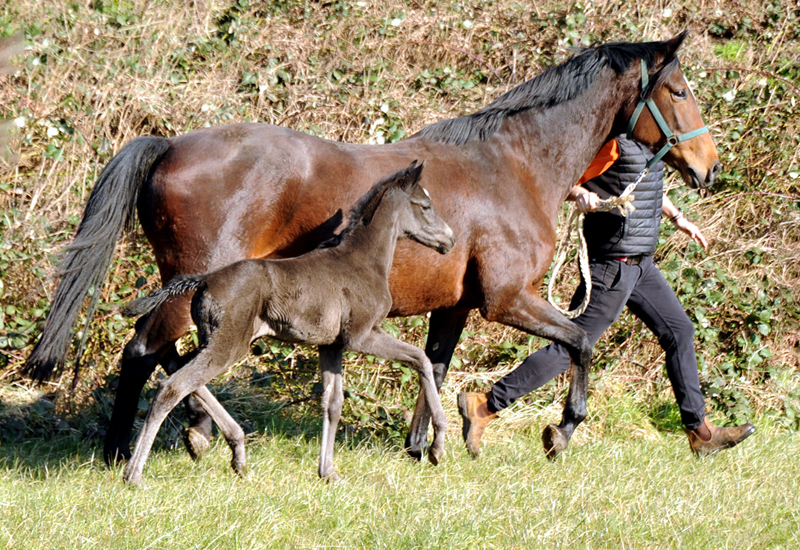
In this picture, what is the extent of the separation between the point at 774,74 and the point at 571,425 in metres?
5.25

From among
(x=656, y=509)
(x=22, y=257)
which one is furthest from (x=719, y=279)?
(x=22, y=257)

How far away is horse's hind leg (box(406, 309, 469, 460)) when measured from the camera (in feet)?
17.0

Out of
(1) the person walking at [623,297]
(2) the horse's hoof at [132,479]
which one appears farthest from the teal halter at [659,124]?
(2) the horse's hoof at [132,479]

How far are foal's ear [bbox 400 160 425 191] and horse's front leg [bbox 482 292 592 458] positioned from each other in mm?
799

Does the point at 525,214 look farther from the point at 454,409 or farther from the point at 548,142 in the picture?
the point at 454,409

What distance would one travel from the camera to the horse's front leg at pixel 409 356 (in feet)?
14.1

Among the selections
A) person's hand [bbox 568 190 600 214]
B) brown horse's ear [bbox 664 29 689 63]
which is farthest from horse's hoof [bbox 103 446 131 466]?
brown horse's ear [bbox 664 29 689 63]

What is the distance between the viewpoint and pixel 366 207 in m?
4.40

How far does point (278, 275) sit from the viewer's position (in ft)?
13.0

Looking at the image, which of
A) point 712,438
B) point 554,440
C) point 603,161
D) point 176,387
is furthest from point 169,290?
point 712,438

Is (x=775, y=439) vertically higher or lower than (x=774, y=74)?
lower

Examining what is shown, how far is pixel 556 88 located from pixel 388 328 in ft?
7.19

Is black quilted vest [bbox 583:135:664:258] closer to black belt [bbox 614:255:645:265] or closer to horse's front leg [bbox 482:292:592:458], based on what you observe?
black belt [bbox 614:255:645:265]

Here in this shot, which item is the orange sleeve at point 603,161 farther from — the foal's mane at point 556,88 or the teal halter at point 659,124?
the foal's mane at point 556,88
